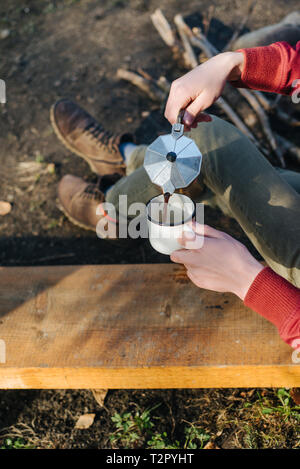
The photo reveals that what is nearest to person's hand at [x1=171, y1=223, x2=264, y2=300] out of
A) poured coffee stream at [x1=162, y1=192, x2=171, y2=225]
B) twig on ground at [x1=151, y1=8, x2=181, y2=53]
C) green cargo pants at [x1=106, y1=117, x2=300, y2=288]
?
poured coffee stream at [x1=162, y1=192, x2=171, y2=225]

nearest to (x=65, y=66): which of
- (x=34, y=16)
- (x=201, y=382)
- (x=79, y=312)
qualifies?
(x=34, y=16)

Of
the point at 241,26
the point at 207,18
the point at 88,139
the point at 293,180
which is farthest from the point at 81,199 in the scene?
the point at 207,18

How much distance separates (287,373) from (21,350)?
1.34m

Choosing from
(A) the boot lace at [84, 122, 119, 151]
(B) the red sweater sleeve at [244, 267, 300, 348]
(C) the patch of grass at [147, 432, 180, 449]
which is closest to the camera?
(B) the red sweater sleeve at [244, 267, 300, 348]

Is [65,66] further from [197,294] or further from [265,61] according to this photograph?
[197,294]

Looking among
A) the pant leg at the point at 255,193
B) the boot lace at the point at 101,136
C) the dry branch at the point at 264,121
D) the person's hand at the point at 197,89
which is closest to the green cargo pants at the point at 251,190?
the pant leg at the point at 255,193

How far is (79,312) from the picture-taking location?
198 cm

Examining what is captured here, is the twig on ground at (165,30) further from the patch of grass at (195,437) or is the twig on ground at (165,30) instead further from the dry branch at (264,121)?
the patch of grass at (195,437)

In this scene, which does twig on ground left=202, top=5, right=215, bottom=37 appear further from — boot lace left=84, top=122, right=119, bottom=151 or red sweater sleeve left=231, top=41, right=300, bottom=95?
red sweater sleeve left=231, top=41, right=300, bottom=95

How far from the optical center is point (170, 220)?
165cm

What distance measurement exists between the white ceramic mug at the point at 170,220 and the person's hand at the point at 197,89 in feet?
1.50

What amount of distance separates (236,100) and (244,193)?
5.35ft

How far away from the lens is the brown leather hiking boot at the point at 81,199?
2834mm

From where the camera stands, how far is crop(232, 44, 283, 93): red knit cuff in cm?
196
